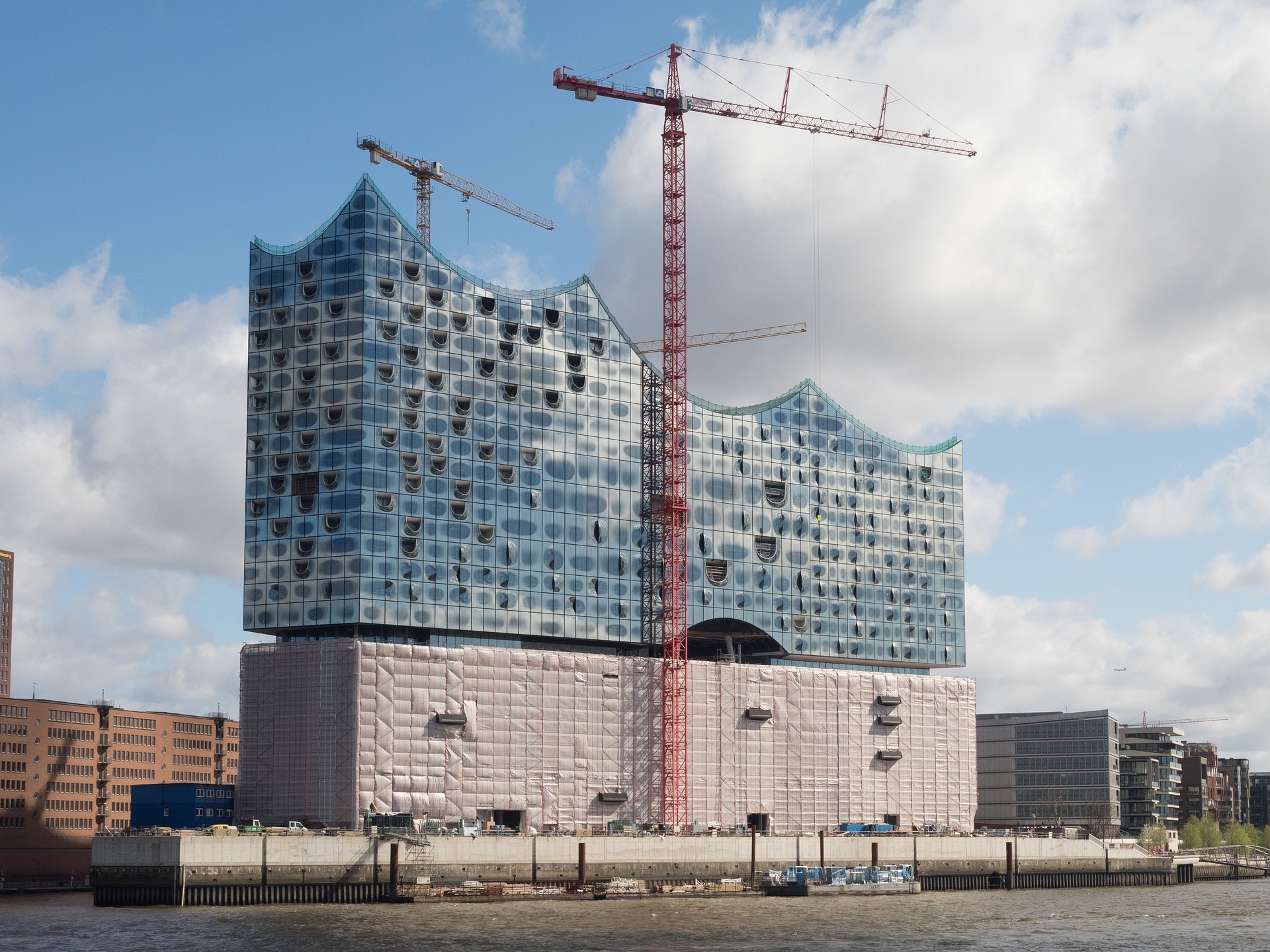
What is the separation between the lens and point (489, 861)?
5910 inches

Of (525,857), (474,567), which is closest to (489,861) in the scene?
(525,857)

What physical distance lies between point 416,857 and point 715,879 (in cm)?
3162

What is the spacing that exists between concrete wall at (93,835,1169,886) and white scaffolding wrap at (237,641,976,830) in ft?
39.5

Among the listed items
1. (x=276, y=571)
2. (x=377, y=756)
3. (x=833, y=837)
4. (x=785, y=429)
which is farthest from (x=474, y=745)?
(x=785, y=429)

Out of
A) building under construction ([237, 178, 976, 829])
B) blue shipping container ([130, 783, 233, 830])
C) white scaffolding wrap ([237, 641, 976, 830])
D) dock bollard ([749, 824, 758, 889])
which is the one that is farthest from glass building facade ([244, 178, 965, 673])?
dock bollard ([749, 824, 758, 889])

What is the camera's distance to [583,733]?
172m

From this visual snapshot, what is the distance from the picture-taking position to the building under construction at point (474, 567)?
530 ft

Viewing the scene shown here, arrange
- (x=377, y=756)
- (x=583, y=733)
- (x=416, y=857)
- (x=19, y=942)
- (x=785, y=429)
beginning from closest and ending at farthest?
(x=19, y=942)
(x=416, y=857)
(x=377, y=756)
(x=583, y=733)
(x=785, y=429)

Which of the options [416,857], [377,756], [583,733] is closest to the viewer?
[416,857]

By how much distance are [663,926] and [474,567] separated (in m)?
57.5

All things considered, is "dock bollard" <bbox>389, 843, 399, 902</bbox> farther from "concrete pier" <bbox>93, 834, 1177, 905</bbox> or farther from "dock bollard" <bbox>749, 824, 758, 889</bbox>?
"dock bollard" <bbox>749, 824, 758, 889</bbox>

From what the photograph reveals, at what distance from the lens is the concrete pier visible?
447ft

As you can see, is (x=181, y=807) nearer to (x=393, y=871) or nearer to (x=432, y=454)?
(x=393, y=871)

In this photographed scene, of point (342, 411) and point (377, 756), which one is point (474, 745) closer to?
point (377, 756)
